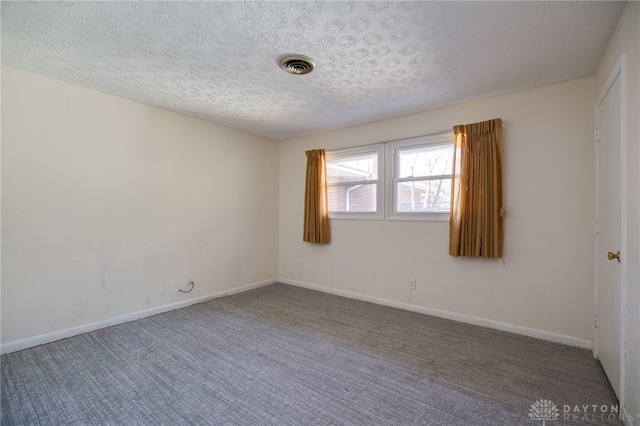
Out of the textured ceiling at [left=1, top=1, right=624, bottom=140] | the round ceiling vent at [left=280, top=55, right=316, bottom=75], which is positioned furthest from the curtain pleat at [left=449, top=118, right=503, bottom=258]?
the round ceiling vent at [left=280, top=55, right=316, bottom=75]

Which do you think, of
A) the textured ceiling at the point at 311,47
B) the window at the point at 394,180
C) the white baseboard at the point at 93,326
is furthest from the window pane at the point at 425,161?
the white baseboard at the point at 93,326

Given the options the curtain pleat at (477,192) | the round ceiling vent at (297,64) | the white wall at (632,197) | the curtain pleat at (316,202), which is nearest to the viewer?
the white wall at (632,197)

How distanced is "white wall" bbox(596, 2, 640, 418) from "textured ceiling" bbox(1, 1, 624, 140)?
0.76 feet

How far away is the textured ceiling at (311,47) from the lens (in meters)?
1.75

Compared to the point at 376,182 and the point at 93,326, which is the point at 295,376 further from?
the point at 376,182

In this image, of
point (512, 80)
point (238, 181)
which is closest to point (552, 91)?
point (512, 80)

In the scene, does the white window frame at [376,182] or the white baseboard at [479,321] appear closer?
the white baseboard at [479,321]

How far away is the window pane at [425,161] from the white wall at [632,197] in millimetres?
1664

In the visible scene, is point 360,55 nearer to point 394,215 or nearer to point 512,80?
point 512,80

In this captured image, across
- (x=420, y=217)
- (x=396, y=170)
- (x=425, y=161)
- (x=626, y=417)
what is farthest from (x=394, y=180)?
(x=626, y=417)

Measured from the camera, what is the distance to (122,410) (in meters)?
1.76

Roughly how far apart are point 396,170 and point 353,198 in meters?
0.77

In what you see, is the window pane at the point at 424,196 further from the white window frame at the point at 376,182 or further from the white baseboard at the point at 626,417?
the white baseboard at the point at 626,417

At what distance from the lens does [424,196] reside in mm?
3494
